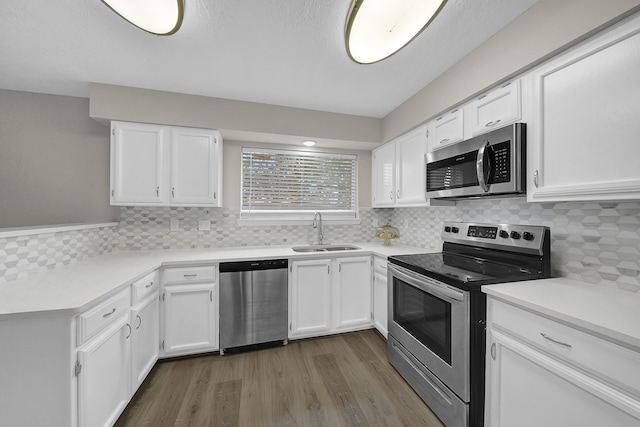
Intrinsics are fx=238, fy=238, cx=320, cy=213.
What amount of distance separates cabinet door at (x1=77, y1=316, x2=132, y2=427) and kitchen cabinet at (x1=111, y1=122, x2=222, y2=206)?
1.16 metres

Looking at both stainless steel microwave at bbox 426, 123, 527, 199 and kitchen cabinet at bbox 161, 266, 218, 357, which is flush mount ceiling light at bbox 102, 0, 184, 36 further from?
stainless steel microwave at bbox 426, 123, 527, 199

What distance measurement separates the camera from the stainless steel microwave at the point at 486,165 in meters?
1.39

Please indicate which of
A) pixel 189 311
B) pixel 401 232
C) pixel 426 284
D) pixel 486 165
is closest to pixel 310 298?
pixel 189 311

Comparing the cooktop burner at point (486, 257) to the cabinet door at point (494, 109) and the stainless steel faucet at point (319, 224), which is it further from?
the stainless steel faucet at point (319, 224)

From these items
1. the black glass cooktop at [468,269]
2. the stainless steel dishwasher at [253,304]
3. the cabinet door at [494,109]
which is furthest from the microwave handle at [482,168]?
the stainless steel dishwasher at [253,304]

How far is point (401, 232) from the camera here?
10.2 ft

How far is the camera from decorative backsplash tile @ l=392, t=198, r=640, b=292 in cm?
122

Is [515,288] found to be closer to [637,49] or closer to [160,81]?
[637,49]

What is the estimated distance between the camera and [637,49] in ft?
3.25

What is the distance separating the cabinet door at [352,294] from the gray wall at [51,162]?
7.97 ft

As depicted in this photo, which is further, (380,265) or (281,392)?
(380,265)

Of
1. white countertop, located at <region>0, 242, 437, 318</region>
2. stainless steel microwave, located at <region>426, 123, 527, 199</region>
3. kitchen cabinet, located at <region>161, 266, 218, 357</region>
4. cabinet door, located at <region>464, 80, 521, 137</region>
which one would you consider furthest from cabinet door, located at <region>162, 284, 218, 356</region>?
cabinet door, located at <region>464, 80, 521, 137</region>

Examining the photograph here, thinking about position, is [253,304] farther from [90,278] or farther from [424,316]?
[424,316]

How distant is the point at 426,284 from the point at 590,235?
932mm
